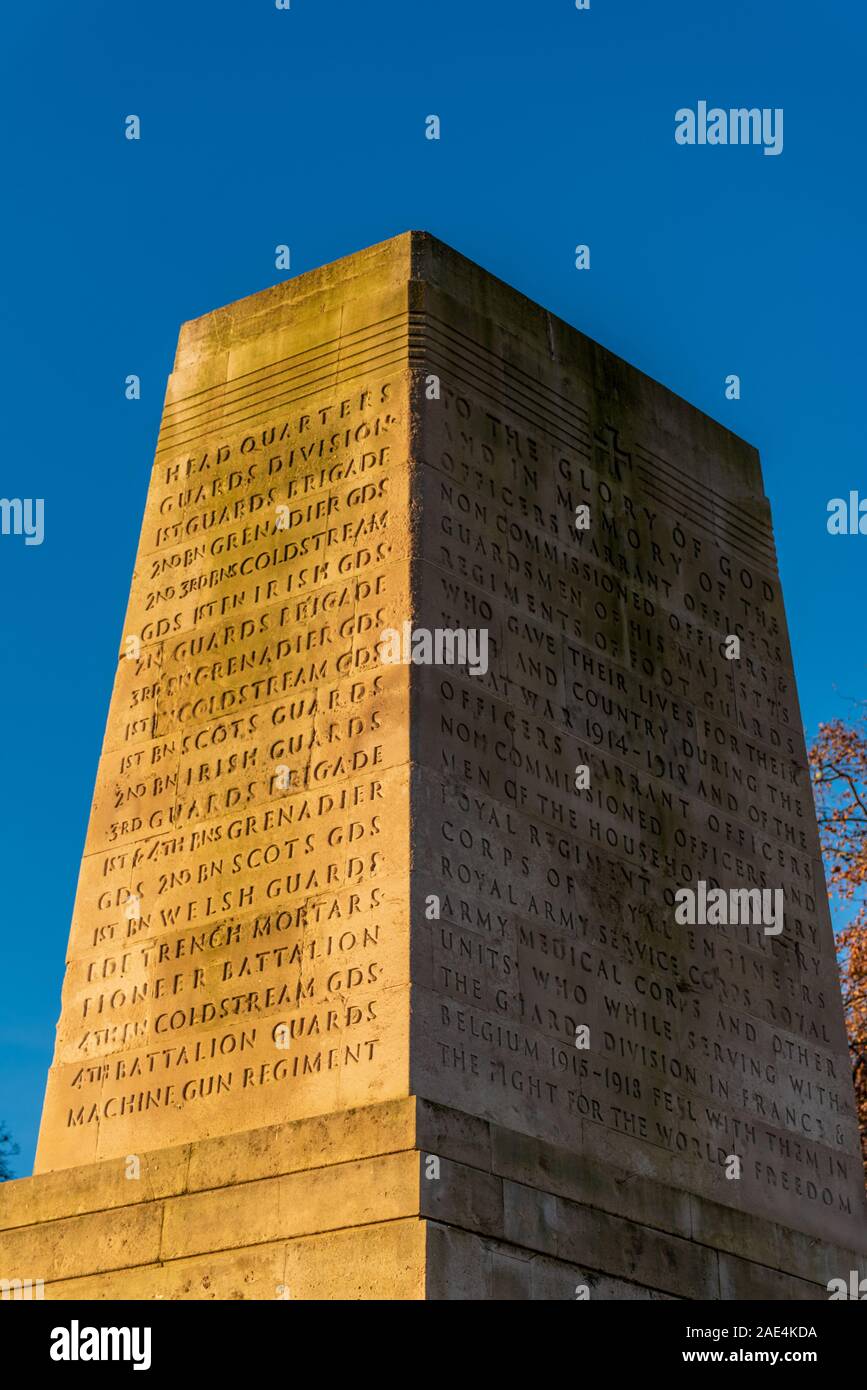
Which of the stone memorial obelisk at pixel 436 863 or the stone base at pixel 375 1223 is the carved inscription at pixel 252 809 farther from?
the stone base at pixel 375 1223

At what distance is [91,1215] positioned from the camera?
14.3 meters

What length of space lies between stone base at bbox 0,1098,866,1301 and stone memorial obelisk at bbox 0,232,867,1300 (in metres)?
0.03

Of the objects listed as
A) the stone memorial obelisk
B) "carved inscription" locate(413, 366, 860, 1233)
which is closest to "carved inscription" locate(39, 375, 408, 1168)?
the stone memorial obelisk

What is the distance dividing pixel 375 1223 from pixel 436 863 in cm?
252

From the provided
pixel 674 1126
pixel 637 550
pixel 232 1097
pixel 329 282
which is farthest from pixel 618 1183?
pixel 329 282

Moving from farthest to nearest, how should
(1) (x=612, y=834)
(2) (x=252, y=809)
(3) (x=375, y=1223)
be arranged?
(1) (x=612, y=834)
(2) (x=252, y=809)
(3) (x=375, y=1223)

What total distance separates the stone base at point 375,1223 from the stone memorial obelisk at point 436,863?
0.10 ft

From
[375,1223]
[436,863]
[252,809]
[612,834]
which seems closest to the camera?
[375,1223]

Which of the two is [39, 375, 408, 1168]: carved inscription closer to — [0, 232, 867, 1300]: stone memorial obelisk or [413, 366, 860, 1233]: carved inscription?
[0, 232, 867, 1300]: stone memorial obelisk

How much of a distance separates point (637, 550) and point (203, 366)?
13.1ft

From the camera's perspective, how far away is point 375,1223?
42.0 feet

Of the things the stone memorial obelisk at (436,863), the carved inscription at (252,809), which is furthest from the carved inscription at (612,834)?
the carved inscription at (252,809)

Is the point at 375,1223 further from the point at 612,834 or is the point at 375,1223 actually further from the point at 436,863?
the point at 612,834

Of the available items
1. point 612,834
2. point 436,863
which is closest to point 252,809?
point 436,863
